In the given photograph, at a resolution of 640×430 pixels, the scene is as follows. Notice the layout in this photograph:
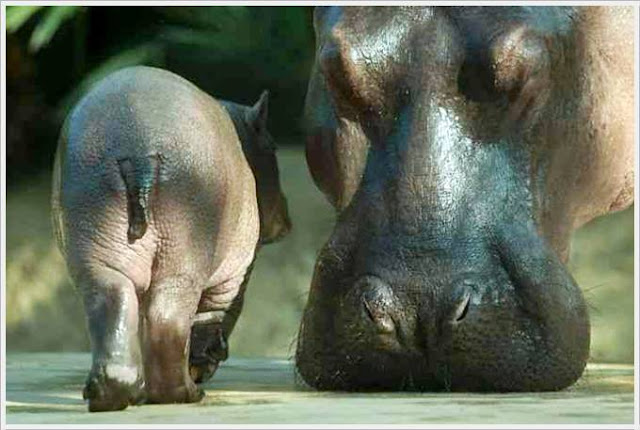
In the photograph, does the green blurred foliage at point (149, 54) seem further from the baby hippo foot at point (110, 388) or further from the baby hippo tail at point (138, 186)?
the baby hippo foot at point (110, 388)

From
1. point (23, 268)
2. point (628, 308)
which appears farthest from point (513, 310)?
point (23, 268)

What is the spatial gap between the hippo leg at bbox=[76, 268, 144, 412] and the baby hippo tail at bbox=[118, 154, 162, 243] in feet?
0.41

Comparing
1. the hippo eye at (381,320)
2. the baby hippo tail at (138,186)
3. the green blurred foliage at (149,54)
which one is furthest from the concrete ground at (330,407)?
the green blurred foliage at (149,54)

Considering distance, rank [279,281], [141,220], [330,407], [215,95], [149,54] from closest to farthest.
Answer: [330,407]
[141,220]
[279,281]
[149,54]
[215,95]

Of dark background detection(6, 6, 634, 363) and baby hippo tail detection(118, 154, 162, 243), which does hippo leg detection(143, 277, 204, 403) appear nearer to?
baby hippo tail detection(118, 154, 162, 243)

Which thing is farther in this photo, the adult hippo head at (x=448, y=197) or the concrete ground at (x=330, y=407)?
the adult hippo head at (x=448, y=197)

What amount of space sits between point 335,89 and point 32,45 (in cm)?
437

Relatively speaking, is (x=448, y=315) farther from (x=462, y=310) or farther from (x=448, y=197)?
(x=448, y=197)

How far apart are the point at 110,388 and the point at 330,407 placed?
484 millimetres

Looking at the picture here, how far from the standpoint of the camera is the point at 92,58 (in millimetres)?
9250

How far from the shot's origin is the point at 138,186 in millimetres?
4156

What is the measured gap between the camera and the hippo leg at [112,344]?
13.0 ft

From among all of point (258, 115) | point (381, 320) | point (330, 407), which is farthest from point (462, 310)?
point (258, 115)

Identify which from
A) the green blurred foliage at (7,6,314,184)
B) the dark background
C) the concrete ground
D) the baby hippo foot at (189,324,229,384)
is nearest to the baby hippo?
the concrete ground
